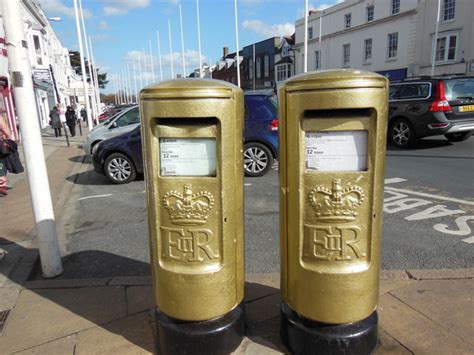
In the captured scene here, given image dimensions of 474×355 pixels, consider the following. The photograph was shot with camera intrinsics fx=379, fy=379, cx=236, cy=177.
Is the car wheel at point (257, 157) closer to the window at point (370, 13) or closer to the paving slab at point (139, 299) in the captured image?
the paving slab at point (139, 299)

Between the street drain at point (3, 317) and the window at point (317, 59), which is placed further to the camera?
the window at point (317, 59)

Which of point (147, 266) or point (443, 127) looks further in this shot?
point (443, 127)

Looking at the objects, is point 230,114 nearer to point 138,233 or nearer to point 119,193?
point 138,233

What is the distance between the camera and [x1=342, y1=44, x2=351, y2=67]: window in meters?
34.0

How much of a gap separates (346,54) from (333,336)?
117 feet

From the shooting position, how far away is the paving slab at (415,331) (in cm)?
236

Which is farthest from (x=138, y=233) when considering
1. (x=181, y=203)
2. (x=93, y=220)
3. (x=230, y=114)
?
(x=230, y=114)

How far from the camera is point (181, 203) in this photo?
210cm

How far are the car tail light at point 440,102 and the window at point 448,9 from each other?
770 inches

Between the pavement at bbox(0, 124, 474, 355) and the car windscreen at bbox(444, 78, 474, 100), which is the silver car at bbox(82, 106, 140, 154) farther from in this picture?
the car windscreen at bbox(444, 78, 474, 100)

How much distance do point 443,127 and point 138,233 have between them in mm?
7862

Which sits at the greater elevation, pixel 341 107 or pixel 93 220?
pixel 341 107

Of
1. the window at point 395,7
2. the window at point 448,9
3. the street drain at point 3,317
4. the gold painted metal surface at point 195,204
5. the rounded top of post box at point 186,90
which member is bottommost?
the street drain at point 3,317

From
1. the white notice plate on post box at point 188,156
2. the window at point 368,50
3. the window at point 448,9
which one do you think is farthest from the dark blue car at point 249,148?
the window at point 368,50
